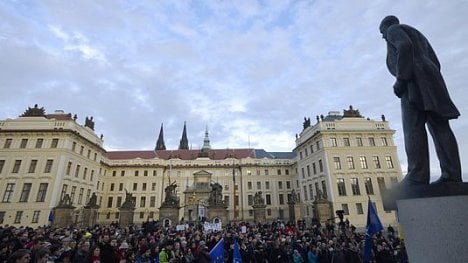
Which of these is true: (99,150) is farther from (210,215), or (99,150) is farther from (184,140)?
(184,140)

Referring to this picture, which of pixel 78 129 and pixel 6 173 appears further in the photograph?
pixel 78 129

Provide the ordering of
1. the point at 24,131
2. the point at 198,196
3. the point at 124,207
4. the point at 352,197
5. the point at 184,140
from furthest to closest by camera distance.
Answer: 1. the point at 184,140
2. the point at 198,196
3. the point at 24,131
4. the point at 352,197
5. the point at 124,207

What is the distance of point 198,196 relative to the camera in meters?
49.8

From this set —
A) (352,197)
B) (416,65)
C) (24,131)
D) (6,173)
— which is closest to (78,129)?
(24,131)

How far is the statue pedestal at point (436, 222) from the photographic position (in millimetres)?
2688

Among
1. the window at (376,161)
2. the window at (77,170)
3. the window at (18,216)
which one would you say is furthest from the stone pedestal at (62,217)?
the window at (376,161)

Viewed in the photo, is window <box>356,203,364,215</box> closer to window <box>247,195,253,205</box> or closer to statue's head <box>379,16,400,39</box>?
window <box>247,195,253,205</box>

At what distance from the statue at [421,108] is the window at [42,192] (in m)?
40.7

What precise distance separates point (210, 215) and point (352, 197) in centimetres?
1985

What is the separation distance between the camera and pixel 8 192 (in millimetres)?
32562

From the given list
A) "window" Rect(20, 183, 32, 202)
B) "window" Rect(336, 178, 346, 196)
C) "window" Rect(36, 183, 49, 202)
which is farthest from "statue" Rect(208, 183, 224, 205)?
"window" Rect(20, 183, 32, 202)

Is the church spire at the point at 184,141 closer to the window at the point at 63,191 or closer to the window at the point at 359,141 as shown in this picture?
the window at the point at 63,191

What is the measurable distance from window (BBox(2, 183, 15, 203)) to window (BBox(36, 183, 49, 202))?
11.1 feet

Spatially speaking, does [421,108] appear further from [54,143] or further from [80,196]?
[80,196]
